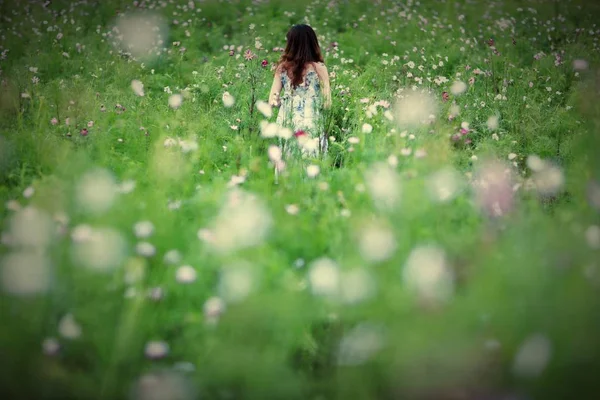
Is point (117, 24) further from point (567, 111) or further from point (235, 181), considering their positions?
point (567, 111)

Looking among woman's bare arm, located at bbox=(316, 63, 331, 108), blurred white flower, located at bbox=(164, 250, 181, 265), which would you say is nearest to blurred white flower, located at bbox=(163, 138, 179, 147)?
blurred white flower, located at bbox=(164, 250, 181, 265)

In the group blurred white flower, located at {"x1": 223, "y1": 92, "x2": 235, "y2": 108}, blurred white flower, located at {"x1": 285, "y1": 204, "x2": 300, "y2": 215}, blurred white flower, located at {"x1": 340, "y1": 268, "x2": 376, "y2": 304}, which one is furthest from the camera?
blurred white flower, located at {"x1": 223, "y1": 92, "x2": 235, "y2": 108}

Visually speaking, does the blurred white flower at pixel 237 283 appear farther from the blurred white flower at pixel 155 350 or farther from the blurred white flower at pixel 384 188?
the blurred white flower at pixel 384 188

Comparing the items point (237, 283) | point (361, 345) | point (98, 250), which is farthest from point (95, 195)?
point (361, 345)

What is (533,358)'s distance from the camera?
4.79 ft

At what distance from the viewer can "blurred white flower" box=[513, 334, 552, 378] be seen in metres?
1.46

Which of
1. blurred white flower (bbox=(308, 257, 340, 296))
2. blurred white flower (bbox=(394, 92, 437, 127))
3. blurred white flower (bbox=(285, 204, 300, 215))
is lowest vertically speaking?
blurred white flower (bbox=(308, 257, 340, 296))

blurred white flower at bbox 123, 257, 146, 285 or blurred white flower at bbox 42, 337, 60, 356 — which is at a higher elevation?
blurred white flower at bbox 123, 257, 146, 285

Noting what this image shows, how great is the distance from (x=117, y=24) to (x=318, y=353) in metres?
7.25

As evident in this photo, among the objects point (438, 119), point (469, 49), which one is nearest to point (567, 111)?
point (438, 119)

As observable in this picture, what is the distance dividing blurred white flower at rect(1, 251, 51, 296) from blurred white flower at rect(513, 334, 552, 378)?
5.59 feet

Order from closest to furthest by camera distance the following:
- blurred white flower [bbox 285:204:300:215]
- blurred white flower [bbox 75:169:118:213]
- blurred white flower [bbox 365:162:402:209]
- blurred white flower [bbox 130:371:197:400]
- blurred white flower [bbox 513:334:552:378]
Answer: blurred white flower [bbox 513:334:552:378] → blurred white flower [bbox 130:371:197:400] → blurred white flower [bbox 75:169:118:213] → blurred white flower [bbox 365:162:402:209] → blurred white flower [bbox 285:204:300:215]

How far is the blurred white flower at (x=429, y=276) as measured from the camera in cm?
175

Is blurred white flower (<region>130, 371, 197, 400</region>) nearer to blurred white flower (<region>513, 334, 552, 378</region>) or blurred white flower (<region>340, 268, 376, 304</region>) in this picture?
blurred white flower (<region>340, 268, 376, 304</region>)
